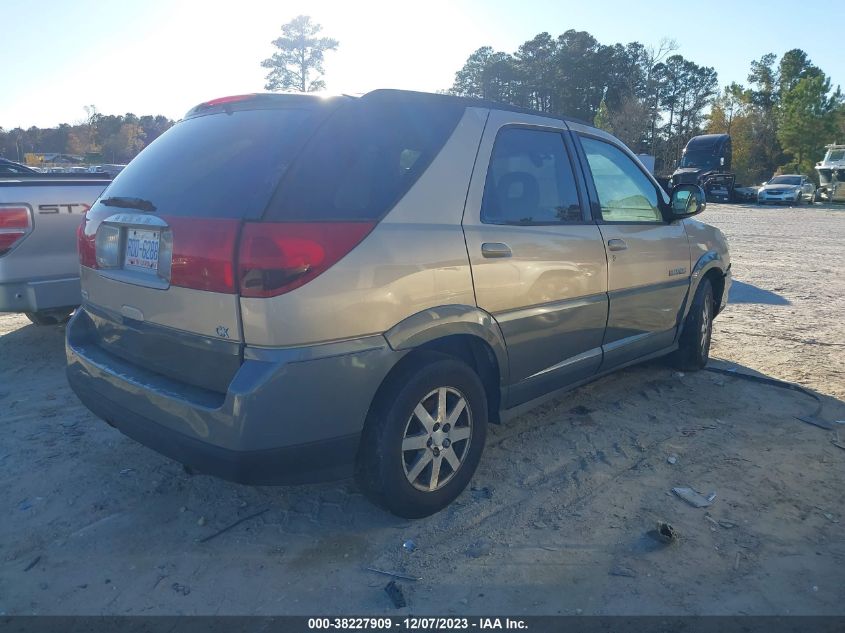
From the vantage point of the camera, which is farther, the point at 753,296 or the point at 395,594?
the point at 753,296

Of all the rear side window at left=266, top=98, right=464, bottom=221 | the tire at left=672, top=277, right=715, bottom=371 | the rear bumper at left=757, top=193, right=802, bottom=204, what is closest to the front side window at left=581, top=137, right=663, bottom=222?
the tire at left=672, top=277, right=715, bottom=371

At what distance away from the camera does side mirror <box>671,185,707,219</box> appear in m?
4.75

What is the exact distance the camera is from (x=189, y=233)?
8.59 feet

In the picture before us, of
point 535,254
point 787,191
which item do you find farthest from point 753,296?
point 787,191

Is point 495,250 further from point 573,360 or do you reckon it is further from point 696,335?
point 696,335

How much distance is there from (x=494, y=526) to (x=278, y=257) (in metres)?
1.65

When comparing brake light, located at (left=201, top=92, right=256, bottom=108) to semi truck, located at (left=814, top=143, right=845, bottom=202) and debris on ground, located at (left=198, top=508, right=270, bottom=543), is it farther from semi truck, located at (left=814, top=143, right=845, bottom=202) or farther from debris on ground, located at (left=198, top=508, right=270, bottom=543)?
semi truck, located at (left=814, top=143, right=845, bottom=202)

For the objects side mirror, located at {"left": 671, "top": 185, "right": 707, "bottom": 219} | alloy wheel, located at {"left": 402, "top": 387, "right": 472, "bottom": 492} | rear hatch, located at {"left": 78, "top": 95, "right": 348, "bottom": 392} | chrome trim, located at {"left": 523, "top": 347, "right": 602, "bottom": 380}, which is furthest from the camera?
side mirror, located at {"left": 671, "top": 185, "right": 707, "bottom": 219}

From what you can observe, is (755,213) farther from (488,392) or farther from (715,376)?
(488,392)

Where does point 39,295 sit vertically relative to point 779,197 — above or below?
below

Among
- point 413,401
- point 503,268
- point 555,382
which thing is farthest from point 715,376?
point 413,401

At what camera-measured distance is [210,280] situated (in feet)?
8.36

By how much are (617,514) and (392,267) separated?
1676 millimetres

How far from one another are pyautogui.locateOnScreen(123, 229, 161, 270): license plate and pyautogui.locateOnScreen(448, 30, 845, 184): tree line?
5475 cm
